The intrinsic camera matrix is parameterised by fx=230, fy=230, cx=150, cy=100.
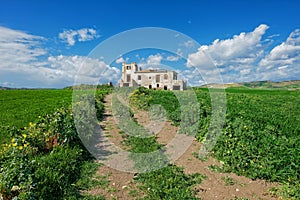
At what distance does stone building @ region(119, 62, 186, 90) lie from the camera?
4309 cm

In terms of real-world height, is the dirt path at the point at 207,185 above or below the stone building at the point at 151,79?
below

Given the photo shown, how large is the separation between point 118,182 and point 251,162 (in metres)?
3.96

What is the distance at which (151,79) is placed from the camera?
150ft

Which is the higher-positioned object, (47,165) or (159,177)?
(47,165)

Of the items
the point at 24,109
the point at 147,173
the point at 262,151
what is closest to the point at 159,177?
the point at 147,173

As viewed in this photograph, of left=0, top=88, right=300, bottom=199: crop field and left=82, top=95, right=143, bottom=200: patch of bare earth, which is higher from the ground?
left=0, top=88, right=300, bottom=199: crop field


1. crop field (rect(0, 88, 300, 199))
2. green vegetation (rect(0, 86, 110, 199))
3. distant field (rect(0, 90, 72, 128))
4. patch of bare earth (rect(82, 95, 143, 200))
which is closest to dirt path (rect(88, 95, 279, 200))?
patch of bare earth (rect(82, 95, 143, 200))

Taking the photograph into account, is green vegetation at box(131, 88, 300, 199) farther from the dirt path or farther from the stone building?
the stone building

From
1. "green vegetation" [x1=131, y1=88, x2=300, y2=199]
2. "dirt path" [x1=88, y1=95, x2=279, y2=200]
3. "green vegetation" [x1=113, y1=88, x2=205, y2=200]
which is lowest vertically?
"dirt path" [x1=88, y1=95, x2=279, y2=200]

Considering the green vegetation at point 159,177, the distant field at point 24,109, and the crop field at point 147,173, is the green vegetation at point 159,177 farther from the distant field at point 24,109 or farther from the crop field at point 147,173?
the distant field at point 24,109

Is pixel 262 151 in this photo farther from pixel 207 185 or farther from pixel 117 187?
pixel 117 187

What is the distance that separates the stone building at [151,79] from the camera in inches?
1697

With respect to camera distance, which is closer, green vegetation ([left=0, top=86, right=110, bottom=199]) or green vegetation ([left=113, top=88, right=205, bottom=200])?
green vegetation ([left=0, top=86, right=110, bottom=199])

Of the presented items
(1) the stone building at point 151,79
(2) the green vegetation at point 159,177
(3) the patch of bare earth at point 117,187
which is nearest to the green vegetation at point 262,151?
(2) the green vegetation at point 159,177
